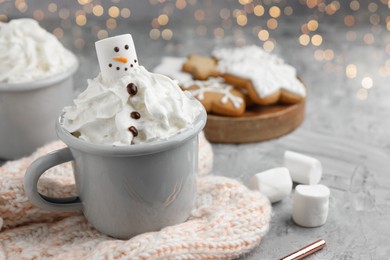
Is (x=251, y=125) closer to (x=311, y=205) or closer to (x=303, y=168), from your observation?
(x=303, y=168)

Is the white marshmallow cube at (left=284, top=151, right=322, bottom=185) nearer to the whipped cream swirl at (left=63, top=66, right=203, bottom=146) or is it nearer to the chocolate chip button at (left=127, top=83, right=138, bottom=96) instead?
the whipped cream swirl at (left=63, top=66, right=203, bottom=146)

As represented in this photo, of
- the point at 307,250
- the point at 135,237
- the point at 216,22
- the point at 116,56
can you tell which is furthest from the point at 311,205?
the point at 216,22

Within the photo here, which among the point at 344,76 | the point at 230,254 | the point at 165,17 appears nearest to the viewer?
the point at 230,254

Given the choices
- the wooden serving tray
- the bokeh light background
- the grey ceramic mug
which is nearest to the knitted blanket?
the grey ceramic mug

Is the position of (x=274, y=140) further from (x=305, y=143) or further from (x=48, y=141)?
(x=48, y=141)

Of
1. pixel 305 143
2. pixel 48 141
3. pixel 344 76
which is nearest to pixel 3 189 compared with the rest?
pixel 48 141
